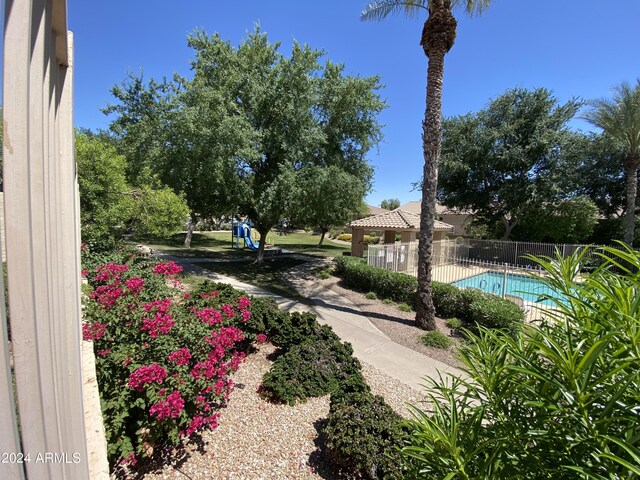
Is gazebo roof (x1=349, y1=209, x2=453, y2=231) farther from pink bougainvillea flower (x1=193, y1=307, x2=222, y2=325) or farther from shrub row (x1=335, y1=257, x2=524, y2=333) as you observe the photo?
pink bougainvillea flower (x1=193, y1=307, x2=222, y2=325)

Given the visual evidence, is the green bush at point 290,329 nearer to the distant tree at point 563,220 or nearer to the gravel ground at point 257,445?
the gravel ground at point 257,445

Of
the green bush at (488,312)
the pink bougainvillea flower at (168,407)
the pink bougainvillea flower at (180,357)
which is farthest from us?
the green bush at (488,312)

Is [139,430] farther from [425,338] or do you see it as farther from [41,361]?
[425,338]

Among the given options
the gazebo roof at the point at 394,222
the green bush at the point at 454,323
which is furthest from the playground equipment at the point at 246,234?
the green bush at the point at 454,323

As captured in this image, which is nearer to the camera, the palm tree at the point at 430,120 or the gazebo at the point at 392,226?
the palm tree at the point at 430,120

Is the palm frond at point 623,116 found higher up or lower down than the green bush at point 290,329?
higher up

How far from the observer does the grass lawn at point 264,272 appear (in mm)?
11730

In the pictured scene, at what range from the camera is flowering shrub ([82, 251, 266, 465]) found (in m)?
2.57

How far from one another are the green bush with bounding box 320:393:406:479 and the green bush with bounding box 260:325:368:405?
2.34 feet

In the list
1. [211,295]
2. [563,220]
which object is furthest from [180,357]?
[563,220]

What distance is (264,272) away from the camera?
14656mm

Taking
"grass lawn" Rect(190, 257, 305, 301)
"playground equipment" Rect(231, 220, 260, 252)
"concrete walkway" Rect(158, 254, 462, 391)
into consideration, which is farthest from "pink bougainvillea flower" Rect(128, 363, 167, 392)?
"playground equipment" Rect(231, 220, 260, 252)

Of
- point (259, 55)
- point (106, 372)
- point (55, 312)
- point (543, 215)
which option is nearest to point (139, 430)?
point (106, 372)

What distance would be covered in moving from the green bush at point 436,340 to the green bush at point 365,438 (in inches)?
159
